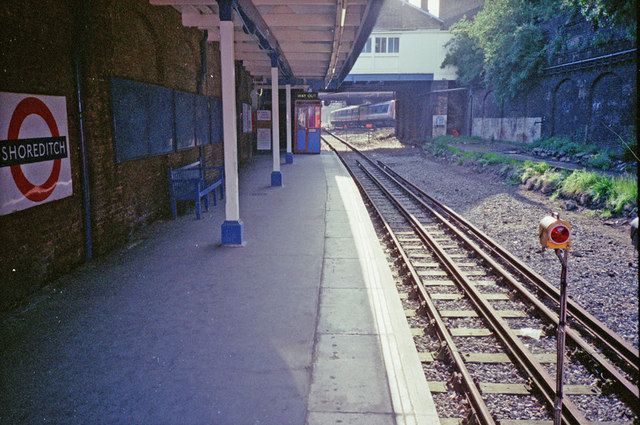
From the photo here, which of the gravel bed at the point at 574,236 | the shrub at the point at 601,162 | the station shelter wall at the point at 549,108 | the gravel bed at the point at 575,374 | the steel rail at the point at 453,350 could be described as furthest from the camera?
the station shelter wall at the point at 549,108

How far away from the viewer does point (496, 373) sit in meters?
4.73

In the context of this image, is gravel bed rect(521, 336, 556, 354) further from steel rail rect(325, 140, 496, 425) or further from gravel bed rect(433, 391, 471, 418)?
gravel bed rect(433, 391, 471, 418)

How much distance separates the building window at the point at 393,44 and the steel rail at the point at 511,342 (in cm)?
2640

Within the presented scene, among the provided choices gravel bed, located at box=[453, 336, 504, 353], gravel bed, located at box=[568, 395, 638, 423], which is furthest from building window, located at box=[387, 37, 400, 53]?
gravel bed, located at box=[568, 395, 638, 423]

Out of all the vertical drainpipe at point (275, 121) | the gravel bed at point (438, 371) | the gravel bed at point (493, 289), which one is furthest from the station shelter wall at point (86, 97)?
the gravel bed at point (493, 289)

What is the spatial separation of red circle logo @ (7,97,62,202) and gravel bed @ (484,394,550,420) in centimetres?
509

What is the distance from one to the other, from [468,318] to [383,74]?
2864 cm

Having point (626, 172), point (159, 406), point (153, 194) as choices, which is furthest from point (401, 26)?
point (159, 406)

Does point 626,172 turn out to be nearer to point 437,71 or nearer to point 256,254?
point 256,254

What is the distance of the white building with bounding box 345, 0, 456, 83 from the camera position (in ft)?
106

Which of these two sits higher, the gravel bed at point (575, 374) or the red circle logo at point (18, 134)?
the red circle logo at point (18, 134)

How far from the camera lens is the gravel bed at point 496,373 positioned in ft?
15.1

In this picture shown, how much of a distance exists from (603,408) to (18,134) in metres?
6.14

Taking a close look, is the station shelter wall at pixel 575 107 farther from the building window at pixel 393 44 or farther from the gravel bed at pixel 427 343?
the gravel bed at pixel 427 343
